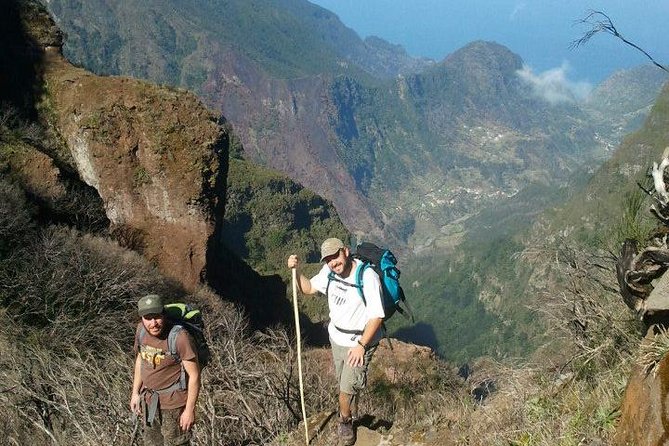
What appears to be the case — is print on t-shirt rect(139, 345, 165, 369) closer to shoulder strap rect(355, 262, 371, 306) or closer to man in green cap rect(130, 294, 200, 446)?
man in green cap rect(130, 294, 200, 446)

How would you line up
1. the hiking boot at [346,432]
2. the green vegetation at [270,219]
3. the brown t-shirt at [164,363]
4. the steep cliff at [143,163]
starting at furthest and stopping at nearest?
the green vegetation at [270,219], the steep cliff at [143,163], the hiking boot at [346,432], the brown t-shirt at [164,363]

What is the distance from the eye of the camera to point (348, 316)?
617 cm

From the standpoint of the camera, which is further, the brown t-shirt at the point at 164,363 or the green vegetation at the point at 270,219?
the green vegetation at the point at 270,219

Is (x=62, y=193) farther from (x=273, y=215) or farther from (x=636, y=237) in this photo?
(x=273, y=215)

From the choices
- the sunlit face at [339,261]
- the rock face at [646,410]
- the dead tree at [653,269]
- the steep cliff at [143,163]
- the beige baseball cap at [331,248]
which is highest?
the dead tree at [653,269]

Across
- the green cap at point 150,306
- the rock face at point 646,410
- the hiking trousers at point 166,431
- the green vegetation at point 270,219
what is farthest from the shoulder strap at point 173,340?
the green vegetation at point 270,219

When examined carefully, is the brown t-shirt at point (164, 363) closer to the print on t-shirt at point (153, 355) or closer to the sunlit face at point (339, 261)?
the print on t-shirt at point (153, 355)

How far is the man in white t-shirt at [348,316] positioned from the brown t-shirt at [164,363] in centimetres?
150

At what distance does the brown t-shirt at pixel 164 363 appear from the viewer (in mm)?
5773

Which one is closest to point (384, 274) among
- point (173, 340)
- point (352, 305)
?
point (352, 305)

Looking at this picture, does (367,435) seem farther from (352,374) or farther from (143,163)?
(143,163)

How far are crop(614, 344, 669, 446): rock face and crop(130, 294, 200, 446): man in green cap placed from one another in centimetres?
394

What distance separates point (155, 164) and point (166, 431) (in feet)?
87.5

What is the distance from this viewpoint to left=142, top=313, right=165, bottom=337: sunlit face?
18.4ft
